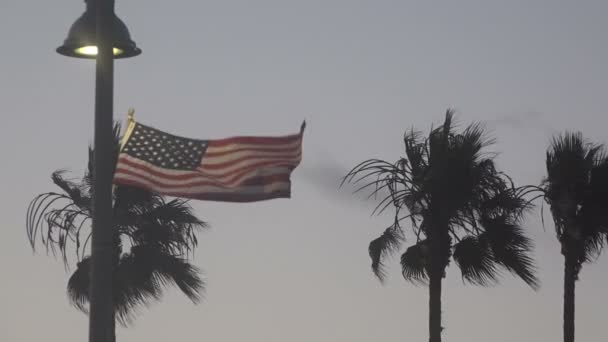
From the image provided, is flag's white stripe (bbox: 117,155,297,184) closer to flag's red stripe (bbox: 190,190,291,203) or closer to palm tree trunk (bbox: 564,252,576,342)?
flag's red stripe (bbox: 190,190,291,203)

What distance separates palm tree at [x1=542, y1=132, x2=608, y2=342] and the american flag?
767 inches

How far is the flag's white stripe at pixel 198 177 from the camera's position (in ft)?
56.3

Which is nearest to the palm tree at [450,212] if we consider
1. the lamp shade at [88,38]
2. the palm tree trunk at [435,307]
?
the palm tree trunk at [435,307]

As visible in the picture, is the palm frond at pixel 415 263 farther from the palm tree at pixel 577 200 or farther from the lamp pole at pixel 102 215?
the lamp pole at pixel 102 215

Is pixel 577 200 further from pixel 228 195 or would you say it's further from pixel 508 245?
pixel 228 195

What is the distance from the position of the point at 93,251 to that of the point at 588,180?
25.6 m

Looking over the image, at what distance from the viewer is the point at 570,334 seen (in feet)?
117

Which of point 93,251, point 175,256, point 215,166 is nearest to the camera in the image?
point 93,251

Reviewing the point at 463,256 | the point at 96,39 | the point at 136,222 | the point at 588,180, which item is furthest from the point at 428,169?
the point at 96,39

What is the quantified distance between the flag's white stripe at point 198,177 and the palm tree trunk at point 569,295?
1942 centimetres

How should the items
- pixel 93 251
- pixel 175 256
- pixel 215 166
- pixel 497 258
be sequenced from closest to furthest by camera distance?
pixel 93 251, pixel 215 166, pixel 497 258, pixel 175 256

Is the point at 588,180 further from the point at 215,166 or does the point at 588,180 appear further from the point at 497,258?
the point at 215,166

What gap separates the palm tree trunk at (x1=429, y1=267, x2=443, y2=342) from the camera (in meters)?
33.0

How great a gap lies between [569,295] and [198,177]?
20.5 metres
